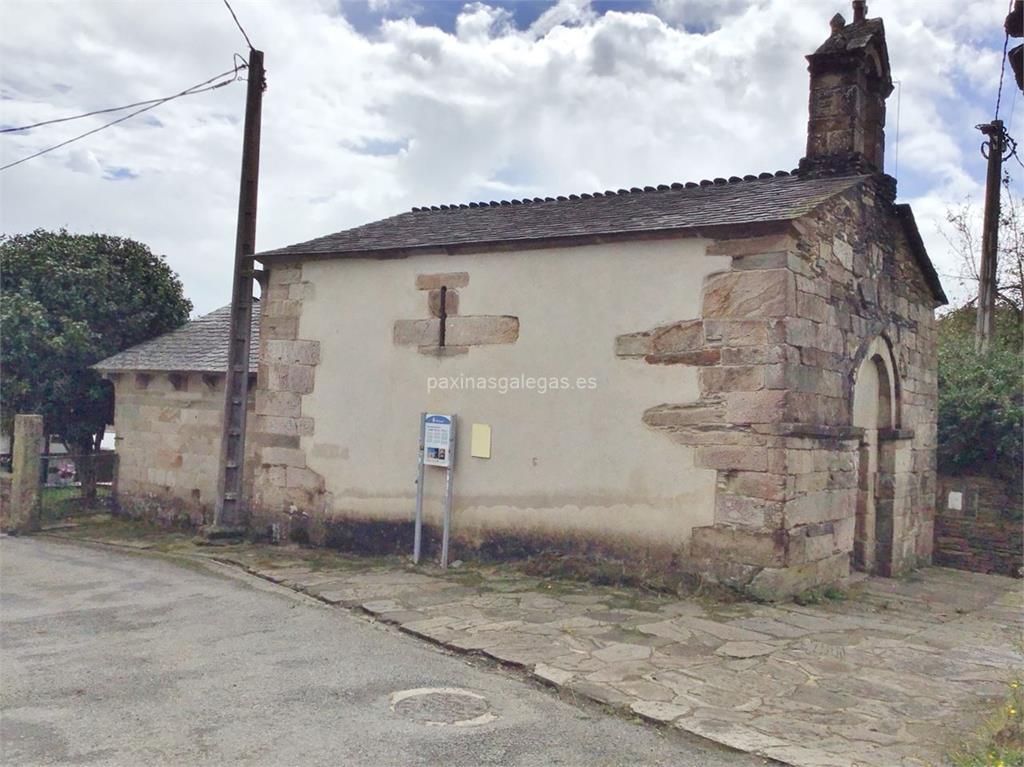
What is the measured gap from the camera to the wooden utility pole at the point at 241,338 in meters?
10.4

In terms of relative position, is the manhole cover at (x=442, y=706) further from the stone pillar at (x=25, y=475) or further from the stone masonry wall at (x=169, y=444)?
the stone pillar at (x=25, y=475)

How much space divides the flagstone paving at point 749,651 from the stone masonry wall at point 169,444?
3.48 m

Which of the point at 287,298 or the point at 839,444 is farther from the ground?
the point at 287,298

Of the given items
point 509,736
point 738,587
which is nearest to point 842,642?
point 738,587

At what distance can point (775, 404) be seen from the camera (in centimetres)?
731

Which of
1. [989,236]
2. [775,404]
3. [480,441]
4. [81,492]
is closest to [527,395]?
[480,441]

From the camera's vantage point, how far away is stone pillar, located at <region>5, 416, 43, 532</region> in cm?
1162

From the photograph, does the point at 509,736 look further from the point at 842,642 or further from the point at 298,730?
the point at 842,642

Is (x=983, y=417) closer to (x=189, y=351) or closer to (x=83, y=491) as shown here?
(x=189, y=351)

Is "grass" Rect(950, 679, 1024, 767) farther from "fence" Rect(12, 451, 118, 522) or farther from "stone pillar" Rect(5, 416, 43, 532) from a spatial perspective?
"fence" Rect(12, 451, 118, 522)

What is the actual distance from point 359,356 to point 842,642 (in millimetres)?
5910

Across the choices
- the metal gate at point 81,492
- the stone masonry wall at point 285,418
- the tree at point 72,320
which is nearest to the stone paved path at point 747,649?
the stone masonry wall at point 285,418

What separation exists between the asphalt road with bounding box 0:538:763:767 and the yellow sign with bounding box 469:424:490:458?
2.40 metres

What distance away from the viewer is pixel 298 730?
14.0 feet
